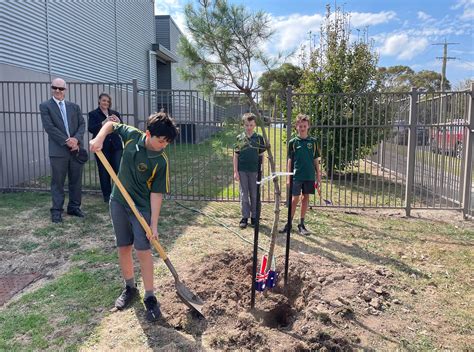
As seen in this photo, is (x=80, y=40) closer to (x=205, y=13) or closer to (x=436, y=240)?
(x=205, y=13)

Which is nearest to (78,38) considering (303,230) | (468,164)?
(303,230)

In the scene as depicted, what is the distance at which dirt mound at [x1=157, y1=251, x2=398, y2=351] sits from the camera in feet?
10.4

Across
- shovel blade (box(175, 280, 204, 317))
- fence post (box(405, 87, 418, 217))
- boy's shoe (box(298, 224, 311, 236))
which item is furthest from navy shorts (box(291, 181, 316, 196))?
shovel blade (box(175, 280, 204, 317))

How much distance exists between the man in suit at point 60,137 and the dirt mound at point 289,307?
120 inches

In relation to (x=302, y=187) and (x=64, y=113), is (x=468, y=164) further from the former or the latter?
(x=64, y=113)

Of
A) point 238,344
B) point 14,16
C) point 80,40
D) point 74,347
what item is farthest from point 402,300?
point 80,40

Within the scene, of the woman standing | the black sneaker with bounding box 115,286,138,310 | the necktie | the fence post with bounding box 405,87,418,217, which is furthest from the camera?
the fence post with bounding box 405,87,418,217

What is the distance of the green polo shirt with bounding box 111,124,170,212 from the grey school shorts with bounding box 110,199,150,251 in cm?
7

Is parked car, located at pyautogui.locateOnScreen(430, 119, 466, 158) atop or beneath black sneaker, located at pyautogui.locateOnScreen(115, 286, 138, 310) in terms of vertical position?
atop

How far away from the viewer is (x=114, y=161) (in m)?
7.15

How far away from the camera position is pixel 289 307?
12.5 feet

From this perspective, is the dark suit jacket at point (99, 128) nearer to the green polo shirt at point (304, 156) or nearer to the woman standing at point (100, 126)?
the woman standing at point (100, 126)

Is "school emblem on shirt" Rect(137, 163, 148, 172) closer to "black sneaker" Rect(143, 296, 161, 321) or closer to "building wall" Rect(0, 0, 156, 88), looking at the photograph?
"black sneaker" Rect(143, 296, 161, 321)

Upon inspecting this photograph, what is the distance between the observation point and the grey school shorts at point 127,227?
340 cm
